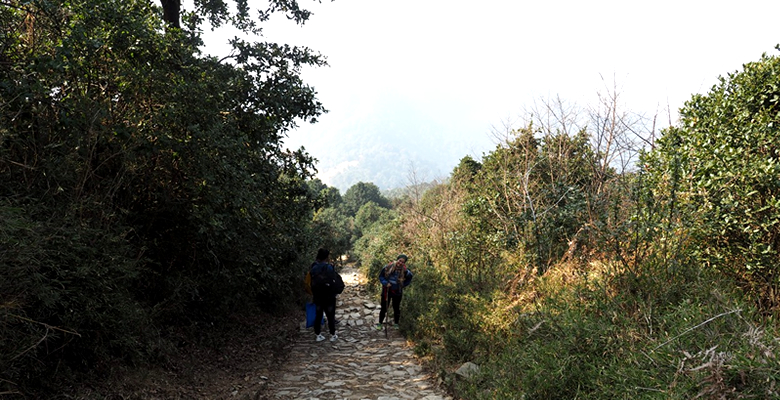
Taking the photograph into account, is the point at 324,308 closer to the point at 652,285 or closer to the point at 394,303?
the point at 394,303

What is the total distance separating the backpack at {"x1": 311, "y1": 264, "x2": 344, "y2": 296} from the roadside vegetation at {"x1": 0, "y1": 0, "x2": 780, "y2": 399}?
1.02m

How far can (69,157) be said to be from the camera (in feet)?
14.7

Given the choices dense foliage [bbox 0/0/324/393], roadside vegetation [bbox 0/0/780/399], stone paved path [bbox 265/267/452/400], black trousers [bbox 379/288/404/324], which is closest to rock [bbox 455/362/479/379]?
roadside vegetation [bbox 0/0/780/399]

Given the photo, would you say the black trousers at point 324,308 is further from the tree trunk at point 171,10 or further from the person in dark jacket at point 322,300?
the tree trunk at point 171,10

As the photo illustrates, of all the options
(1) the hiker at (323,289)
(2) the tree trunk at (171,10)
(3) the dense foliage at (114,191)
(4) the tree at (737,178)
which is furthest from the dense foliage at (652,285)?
(2) the tree trunk at (171,10)

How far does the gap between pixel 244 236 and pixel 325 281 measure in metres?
2.01

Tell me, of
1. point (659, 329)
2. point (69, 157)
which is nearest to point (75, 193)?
point (69, 157)

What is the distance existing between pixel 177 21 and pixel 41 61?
21.4 ft

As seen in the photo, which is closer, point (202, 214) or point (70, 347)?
point (70, 347)

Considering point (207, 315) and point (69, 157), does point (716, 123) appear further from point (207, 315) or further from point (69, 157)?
point (207, 315)

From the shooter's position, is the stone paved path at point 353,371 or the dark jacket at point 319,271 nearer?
the stone paved path at point 353,371

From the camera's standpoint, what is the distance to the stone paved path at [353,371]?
5.79 meters

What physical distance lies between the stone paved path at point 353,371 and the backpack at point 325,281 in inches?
46.8

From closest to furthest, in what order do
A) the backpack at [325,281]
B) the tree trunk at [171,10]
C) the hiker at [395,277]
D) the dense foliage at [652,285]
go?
the dense foliage at [652,285] < the backpack at [325,281] < the hiker at [395,277] < the tree trunk at [171,10]
